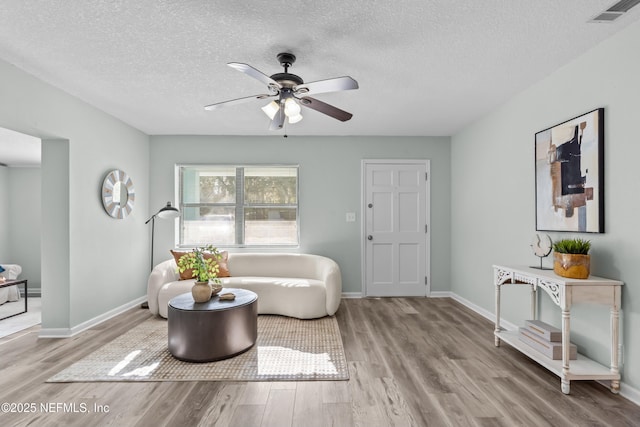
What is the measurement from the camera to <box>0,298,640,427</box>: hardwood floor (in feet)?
6.40

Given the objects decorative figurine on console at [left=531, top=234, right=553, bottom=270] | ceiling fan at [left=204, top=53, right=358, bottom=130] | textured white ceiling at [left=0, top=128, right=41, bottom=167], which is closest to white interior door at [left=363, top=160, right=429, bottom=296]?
decorative figurine on console at [left=531, top=234, right=553, bottom=270]

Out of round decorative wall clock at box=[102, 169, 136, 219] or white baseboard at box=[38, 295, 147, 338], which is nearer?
white baseboard at box=[38, 295, 147, 338]

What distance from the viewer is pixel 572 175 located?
260 centimetres

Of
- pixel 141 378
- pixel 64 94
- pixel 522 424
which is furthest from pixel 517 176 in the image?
pixel 64 94

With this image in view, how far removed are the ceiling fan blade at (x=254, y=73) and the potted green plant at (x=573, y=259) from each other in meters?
2.40

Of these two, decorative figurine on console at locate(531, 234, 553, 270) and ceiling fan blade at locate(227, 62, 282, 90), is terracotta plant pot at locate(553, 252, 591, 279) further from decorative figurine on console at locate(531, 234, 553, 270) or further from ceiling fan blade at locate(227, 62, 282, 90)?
ceiling fan blade at locate(227, 62, 282, 90)

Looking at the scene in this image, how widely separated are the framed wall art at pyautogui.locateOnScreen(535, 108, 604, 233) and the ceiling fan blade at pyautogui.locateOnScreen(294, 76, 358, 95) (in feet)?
6.10

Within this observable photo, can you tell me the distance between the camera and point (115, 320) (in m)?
3.82

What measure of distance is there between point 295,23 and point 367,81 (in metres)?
1.10

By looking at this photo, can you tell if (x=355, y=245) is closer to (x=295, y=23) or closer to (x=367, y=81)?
(x=367, y=81)

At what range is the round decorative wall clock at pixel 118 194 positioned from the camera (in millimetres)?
3831

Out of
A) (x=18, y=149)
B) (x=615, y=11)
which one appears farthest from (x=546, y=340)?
(x=18, y=149)

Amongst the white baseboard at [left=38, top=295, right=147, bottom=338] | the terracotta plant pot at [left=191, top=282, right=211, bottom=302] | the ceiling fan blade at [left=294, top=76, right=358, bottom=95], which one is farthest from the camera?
the white baseboard at [left=38, top=295, right=147, bottom=338]

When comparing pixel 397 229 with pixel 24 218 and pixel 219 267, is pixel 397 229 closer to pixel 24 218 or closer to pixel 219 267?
pixel 219 267
